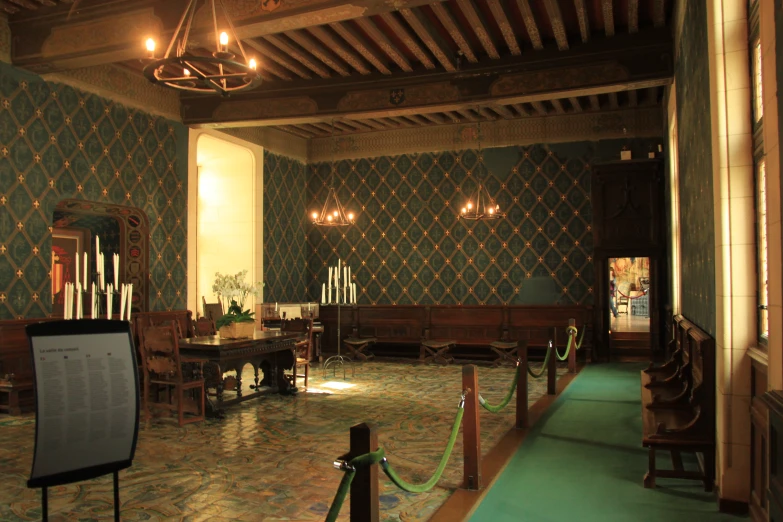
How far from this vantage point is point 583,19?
787 centimetres

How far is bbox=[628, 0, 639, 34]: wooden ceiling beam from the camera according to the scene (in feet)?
24.8

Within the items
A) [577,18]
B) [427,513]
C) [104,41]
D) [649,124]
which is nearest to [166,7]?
[104,41]

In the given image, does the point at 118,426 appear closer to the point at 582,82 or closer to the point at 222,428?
the point at 222,428

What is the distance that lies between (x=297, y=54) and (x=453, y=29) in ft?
7.71

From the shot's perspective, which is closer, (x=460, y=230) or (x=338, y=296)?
(x=338, y=296)

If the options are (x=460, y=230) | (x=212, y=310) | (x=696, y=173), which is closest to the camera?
(x=696, y=173)

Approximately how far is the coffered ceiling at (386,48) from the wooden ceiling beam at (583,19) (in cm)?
3

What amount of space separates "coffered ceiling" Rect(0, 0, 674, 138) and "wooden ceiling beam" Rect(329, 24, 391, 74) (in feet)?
0.08

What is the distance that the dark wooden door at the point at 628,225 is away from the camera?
446 inches

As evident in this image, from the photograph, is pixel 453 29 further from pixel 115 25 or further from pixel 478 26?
pixel 115 25

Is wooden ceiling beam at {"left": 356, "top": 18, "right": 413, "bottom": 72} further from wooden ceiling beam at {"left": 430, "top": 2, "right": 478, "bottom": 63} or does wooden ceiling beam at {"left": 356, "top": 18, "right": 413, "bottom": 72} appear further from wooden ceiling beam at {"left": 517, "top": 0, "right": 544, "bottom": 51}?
wooden ceiling beam at {"left": 517, "top": 0, "right": 544, "bottom": 51}

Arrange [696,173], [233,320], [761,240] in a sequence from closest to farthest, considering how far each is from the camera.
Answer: [761,240] < [696,173] < [233,320]

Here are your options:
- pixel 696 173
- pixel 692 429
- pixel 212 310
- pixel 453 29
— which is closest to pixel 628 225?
pixel 453 29

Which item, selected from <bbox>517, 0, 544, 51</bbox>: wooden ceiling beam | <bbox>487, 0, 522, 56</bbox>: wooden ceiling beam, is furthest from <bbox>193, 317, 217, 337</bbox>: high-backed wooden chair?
<bbox>517, 0, 544, 51</bbox>: wooden ceiling beam
